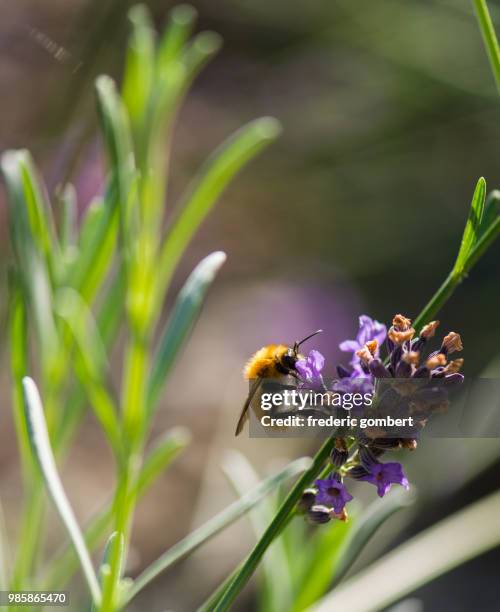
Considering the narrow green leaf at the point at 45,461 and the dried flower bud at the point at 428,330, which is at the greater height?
the dried flower bud at the point at 428,330

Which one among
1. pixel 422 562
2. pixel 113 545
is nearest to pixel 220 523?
pixel 113 545

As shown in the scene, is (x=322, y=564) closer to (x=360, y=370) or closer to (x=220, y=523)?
(x=220, y=523)

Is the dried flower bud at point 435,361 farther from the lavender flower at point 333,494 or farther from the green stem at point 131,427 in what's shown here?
the green stem at point 131,427

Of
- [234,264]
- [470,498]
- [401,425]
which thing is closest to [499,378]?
[401,425]

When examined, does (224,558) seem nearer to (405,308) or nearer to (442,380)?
(405,308)

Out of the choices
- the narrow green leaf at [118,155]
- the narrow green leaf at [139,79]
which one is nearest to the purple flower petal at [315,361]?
the narrow green leaf at [118,155]

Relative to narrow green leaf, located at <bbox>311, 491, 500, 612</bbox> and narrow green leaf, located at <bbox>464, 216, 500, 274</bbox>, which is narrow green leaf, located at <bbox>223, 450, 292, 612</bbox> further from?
narrow green leaf, located at <bbox>464, 216, 500, 274</bbox>

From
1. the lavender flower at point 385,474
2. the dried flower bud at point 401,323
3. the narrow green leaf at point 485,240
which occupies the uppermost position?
the narrow green leaf at point 485,240
